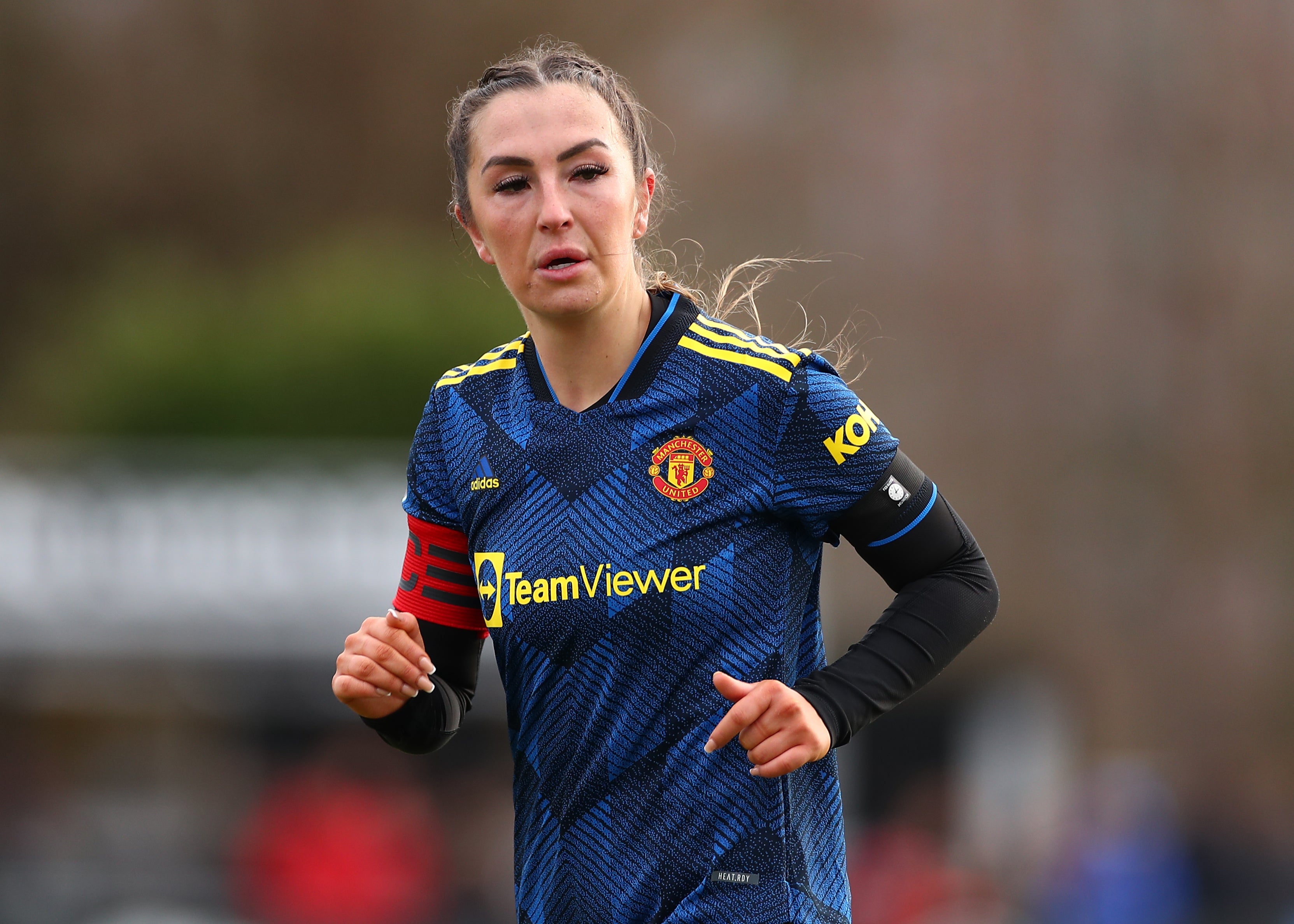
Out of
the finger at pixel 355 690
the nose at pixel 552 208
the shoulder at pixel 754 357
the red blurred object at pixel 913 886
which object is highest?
the nose at pixel 552 208

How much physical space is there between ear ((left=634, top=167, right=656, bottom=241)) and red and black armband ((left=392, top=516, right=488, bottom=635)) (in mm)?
623

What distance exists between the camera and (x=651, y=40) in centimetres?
2552

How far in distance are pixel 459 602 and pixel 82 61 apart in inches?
961

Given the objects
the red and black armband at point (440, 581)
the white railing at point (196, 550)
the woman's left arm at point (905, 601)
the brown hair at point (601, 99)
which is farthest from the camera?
the white railing at point (196, 550)

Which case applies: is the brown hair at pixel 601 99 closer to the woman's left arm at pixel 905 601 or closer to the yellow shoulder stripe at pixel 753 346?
the yellow shoulder stripe at pixel 753 346

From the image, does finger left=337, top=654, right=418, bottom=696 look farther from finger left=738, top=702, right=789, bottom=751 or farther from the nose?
the nose

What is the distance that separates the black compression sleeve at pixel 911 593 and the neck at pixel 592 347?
452 millimetres

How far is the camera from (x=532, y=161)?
100 inches

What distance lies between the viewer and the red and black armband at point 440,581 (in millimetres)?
2725

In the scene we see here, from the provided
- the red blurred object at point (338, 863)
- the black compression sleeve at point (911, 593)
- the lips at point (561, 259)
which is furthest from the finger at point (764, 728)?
the red blurred object at point (338, 863)

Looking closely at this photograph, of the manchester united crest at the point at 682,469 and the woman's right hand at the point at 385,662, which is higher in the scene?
the manchester united crest at the point at 682,469

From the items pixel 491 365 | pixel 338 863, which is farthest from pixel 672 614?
pixel 338 863

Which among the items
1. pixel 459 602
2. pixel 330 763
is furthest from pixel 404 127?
pixel 459 602

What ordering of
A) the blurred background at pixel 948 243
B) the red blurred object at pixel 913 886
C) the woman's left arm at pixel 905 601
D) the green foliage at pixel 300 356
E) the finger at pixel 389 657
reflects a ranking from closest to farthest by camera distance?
the woman's left arm at pixel 905 601 → the finger at pixel 389 657 → the red blurred object at pixel 913 886 → the green foliage at pixel 300 356 → the blurred background at pixel 948 243
